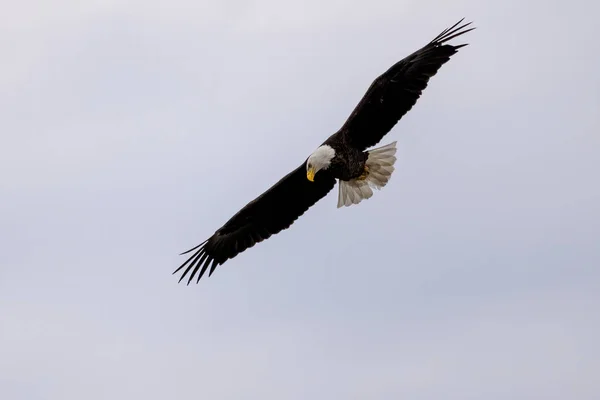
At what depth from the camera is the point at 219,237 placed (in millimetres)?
13945

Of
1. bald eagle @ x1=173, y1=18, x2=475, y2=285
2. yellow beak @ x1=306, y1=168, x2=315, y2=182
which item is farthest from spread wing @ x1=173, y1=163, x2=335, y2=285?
yellow beak @ x1=306, y1=168, x2=315, y2=182

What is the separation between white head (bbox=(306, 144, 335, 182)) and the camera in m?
12.7

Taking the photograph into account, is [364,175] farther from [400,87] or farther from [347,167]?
[400,87]

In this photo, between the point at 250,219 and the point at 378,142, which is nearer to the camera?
the point at 378,142

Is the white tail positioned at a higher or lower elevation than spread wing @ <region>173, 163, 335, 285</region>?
lower

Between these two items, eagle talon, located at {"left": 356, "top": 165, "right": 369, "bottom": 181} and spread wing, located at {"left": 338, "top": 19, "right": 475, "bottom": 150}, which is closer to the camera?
spread wing, located at {"left": 338, "top": 19, "right": 475, "bottom": 150}

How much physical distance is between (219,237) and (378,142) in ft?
6.93

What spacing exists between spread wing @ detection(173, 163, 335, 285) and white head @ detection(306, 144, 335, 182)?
0.72 m

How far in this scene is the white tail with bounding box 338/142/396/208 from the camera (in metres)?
13.0

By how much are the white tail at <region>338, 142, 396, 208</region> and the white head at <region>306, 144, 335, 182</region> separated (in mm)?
543

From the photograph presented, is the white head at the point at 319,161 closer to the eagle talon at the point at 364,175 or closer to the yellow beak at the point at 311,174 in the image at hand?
the yellow beak at the point at 311,174

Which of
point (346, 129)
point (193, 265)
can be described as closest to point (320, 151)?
point (346, 129)

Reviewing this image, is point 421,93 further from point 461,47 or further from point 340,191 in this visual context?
point 340,191

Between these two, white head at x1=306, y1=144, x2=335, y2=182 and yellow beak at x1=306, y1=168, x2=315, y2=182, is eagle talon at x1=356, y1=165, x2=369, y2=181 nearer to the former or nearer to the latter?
white head at x1=306, y1=144, x2=335, y2=182
